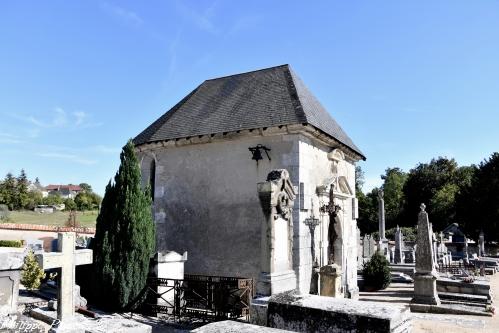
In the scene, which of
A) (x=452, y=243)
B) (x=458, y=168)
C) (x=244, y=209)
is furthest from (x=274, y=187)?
(x=458, y=168)

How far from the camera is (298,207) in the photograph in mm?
11234

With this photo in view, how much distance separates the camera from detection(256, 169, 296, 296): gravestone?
26.2 ft

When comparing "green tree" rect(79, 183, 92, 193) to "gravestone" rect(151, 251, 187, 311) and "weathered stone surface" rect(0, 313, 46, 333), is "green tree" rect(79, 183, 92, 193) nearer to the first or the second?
"gravestone" rect(151, 251, 187, 311)

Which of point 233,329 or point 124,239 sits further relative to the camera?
point 124,239

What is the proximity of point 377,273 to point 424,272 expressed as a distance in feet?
11.1

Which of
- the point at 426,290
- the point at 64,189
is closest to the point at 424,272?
the point at 426,290

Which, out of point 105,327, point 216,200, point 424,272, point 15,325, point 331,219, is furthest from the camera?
point 424,272

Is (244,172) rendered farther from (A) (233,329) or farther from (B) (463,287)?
(A) (233,329)

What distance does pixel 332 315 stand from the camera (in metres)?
4.25

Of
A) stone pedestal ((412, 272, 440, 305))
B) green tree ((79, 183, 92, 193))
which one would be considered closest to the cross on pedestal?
stone pedestal ((412, 272, 440, 305))

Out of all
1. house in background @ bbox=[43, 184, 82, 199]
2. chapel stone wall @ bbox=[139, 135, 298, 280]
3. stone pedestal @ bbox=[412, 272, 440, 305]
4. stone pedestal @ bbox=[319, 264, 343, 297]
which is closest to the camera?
stone pedestal @ bbox=[319, 264, 343, 297]

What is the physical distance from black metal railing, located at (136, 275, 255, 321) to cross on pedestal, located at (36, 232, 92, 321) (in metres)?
4.16

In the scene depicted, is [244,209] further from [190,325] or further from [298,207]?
[190,325]

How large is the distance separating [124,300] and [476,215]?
127 feet
